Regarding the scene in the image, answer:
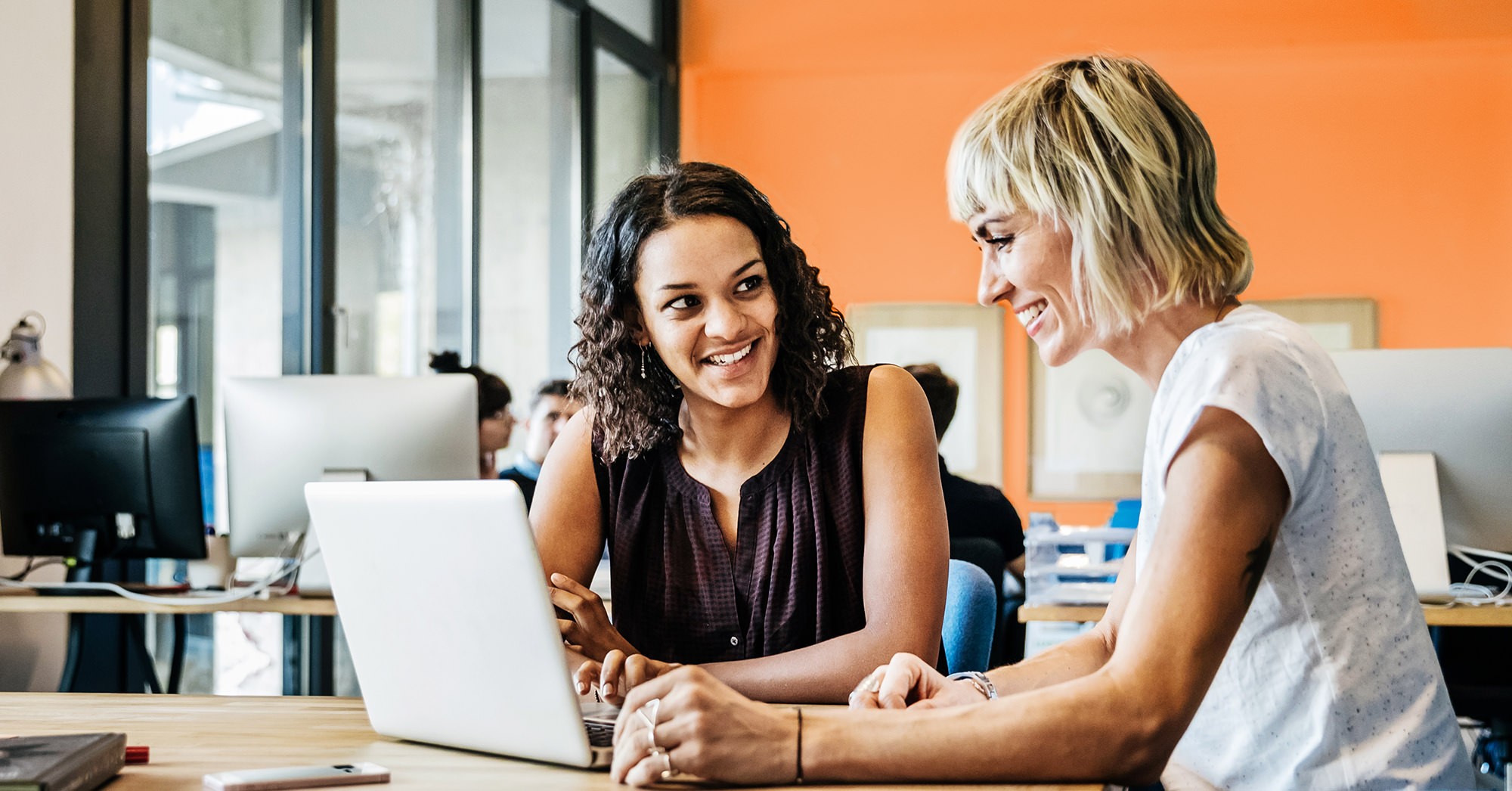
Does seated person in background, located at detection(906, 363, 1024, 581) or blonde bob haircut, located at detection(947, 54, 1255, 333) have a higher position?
blonde bob haircut, located at detection(947, 54, 1255, 333)

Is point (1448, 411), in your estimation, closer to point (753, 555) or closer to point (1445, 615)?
point (1445, 615)

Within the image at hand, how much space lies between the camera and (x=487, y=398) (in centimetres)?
433

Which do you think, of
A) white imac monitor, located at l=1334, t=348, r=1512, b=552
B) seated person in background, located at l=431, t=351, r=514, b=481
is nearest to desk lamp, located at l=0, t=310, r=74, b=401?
seated person in background, located at l=431, t=351, r=514, b=481

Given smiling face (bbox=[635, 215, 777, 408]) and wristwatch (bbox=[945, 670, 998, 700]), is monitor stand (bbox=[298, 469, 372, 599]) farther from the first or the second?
wristwatch (bbox=[945, 670, 998, 700])

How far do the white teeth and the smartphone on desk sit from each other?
2.62 ft

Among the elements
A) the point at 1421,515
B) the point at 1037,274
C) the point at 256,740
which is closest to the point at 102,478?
the point at 256,740

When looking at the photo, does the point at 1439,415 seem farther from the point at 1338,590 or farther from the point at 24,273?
the point at 24,273

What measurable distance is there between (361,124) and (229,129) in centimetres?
52

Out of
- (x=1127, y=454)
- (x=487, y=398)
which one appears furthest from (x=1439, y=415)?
(x=1127, y=454)

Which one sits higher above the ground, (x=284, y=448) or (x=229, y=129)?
(x=229, y=129)

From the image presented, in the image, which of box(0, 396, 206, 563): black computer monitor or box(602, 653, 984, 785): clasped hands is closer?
box(602, 653, 984, 785): clasped hands

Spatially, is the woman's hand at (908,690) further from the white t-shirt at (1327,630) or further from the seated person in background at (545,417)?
the seated person in background at (545,417)

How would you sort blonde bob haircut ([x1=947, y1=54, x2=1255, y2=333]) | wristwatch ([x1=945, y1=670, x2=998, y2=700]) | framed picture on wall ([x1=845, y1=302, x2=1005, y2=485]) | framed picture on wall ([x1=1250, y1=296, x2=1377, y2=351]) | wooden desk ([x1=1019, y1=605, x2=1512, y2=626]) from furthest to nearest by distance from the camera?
framed picture on wall ([x1=845, y1=302, x2=1005, y2=485]) < framed picture on wall ([x1=1250, y1=296, x2=1377, y2=351]) < wooden desk ([x1=1019, y1=605, x2=1512, y2=626]) < wristwatch ([x1=945, y1=670, x2=998, y2=700]) < blonde bob haircut ([x1=947, y1=54, x2=1255, y2=333])

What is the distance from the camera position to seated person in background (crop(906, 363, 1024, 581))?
330cm
